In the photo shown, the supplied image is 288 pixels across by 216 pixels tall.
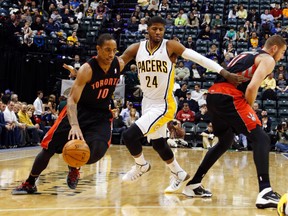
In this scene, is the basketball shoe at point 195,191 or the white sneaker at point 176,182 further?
the white sneaker at point 176,182

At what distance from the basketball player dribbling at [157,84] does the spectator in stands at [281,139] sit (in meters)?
9.99

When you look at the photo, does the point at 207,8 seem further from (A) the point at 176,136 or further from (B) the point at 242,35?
(A) the point at 176,136

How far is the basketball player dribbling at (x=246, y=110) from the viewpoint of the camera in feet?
16.8

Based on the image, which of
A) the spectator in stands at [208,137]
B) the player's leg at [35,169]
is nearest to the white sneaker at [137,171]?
the player's leg at [35,169]

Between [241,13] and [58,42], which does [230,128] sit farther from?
[241,13]

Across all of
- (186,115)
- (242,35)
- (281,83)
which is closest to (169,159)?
(186,115)

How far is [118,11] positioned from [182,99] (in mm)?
7699

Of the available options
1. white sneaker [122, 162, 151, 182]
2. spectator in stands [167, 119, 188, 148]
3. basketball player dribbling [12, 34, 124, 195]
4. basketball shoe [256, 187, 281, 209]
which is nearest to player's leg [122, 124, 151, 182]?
white sneaker [122, 162, 151, 182]

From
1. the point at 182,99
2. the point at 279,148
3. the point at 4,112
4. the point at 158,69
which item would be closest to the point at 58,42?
the point at 182,99

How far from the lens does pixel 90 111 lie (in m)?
5.38

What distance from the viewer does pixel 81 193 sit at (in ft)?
18.3

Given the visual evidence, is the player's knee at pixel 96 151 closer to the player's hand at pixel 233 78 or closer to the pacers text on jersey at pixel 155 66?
the pacers text on jersey at pixel 155 66

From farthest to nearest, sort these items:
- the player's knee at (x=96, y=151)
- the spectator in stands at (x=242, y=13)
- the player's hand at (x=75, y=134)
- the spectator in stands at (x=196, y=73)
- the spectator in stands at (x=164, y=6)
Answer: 1. the spectator in stands at (x=164, y=6)
2. the spectator in stands at (x=242, y=13)
3. the spectator in stands at (x=196, y=73)
4. the player's knee at (x=96, y=151)
5. the player's hand at (x=75, y=134)

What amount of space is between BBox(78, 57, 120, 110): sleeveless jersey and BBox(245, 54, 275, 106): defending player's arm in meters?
1.34
